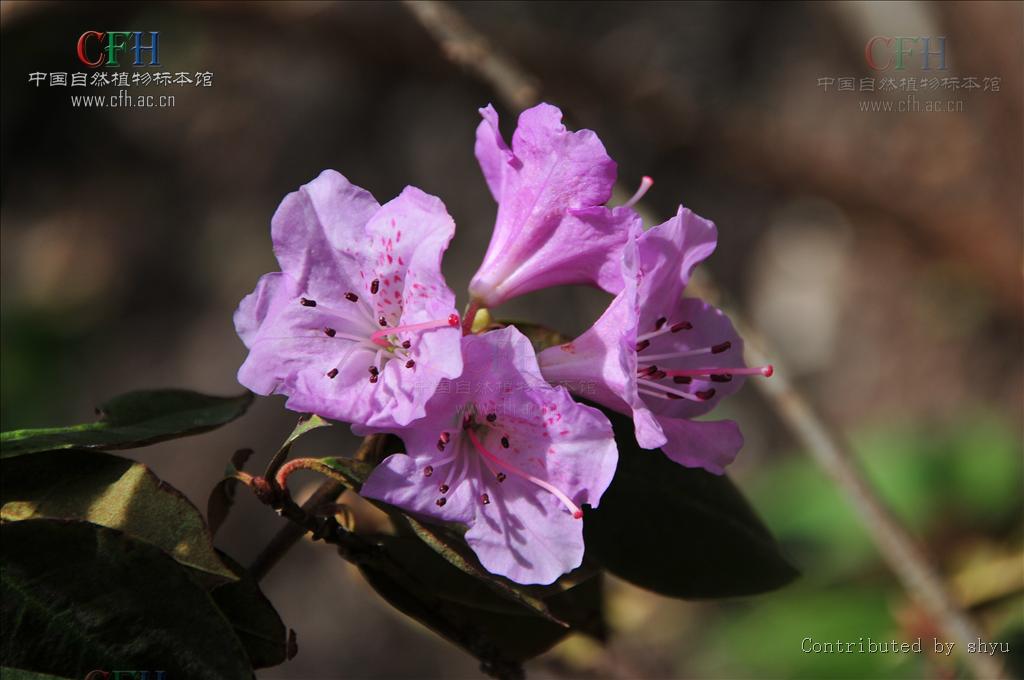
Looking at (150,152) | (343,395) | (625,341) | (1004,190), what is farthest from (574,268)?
(150,152)

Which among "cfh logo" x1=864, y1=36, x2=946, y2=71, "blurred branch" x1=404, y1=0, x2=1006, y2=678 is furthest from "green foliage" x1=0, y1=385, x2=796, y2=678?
"cfh logo" x1=864, y1=36, x2=946, y2=71

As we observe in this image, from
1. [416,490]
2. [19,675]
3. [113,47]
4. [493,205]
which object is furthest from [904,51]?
[19,675]

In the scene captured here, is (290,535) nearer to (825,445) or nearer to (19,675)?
(19,675)

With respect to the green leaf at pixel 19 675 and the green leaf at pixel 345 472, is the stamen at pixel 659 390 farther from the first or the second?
the green leaf at pixel 19 675

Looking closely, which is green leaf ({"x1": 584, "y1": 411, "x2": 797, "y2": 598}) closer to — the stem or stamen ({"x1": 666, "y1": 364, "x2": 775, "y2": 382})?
stamen ({"x1": 666, "y1": 364, "x2": 775, "y2": 382})

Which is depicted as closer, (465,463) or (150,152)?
(465,463)

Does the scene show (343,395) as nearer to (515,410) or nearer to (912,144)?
(515,410)
